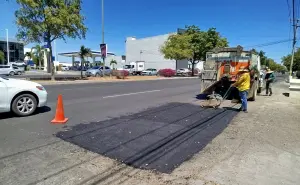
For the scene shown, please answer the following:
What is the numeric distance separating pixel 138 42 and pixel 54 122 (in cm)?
6919

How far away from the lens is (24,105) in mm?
7883

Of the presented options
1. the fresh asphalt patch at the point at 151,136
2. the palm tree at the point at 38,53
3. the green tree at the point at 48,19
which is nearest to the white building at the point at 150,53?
the palm tree at the point at 38,53

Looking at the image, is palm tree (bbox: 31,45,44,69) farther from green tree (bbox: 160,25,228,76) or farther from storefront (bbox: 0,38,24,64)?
green tree (bbox: 160,25,228,76)

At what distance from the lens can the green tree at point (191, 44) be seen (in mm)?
47250

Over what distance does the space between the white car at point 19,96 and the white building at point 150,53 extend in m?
55.4

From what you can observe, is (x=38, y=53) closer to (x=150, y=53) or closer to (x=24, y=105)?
(x=150, y=53)

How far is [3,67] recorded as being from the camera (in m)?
36.9

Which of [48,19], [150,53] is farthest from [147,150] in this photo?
[150,53]

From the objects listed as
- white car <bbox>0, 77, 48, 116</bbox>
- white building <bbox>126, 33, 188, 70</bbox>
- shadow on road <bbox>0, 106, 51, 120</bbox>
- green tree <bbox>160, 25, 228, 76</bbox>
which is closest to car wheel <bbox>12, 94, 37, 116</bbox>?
white car <bbox>0, 77, 48, 116</bbox>

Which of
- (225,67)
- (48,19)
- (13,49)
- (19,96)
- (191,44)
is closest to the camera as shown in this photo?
(19,96)

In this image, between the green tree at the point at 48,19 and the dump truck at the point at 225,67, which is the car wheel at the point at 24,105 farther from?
the green tree at the point at 48,19

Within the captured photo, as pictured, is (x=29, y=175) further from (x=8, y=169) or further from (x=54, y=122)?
(x=54, y=122)

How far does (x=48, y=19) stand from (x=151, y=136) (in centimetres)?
2040

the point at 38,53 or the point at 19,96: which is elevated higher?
the point at 38,53
